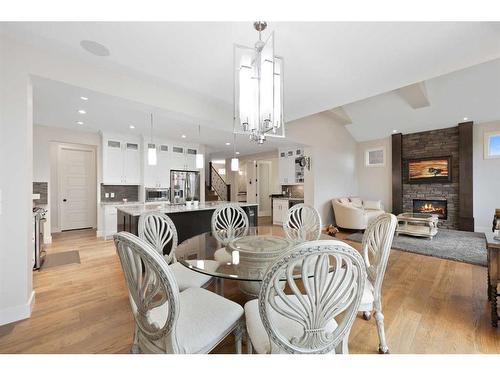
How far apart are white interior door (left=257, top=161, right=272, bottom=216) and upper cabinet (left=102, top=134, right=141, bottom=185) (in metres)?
4.45

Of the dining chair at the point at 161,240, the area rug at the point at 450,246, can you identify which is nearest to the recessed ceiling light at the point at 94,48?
the dining chair at the point at 161,240

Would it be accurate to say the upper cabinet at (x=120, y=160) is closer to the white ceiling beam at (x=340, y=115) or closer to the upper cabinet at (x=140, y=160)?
the upper cabinet at (x=140, y=160)

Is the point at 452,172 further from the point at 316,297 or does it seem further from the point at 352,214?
the point at 316,297

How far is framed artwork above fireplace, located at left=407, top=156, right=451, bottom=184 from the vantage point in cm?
614

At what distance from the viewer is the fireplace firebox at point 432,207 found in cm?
614

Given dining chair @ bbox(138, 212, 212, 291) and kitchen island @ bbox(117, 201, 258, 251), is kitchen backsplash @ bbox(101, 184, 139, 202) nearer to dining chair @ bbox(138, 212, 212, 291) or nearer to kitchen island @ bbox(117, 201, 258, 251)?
kitchen island @ bbox(117, 201, 258, 251)

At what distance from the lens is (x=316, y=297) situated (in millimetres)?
955

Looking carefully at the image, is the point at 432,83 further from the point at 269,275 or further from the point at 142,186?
the point at 142,186

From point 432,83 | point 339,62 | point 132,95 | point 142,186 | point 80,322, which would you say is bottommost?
point 80,322

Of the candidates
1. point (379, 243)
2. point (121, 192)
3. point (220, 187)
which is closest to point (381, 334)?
point (379, 243)

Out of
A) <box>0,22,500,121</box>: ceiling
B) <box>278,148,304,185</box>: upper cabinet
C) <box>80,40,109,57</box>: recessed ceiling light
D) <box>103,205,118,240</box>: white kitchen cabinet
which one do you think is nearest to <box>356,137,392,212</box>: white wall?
<box>278,148,304,185</box>: upper cabinet

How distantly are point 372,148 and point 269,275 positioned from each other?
8.05m
